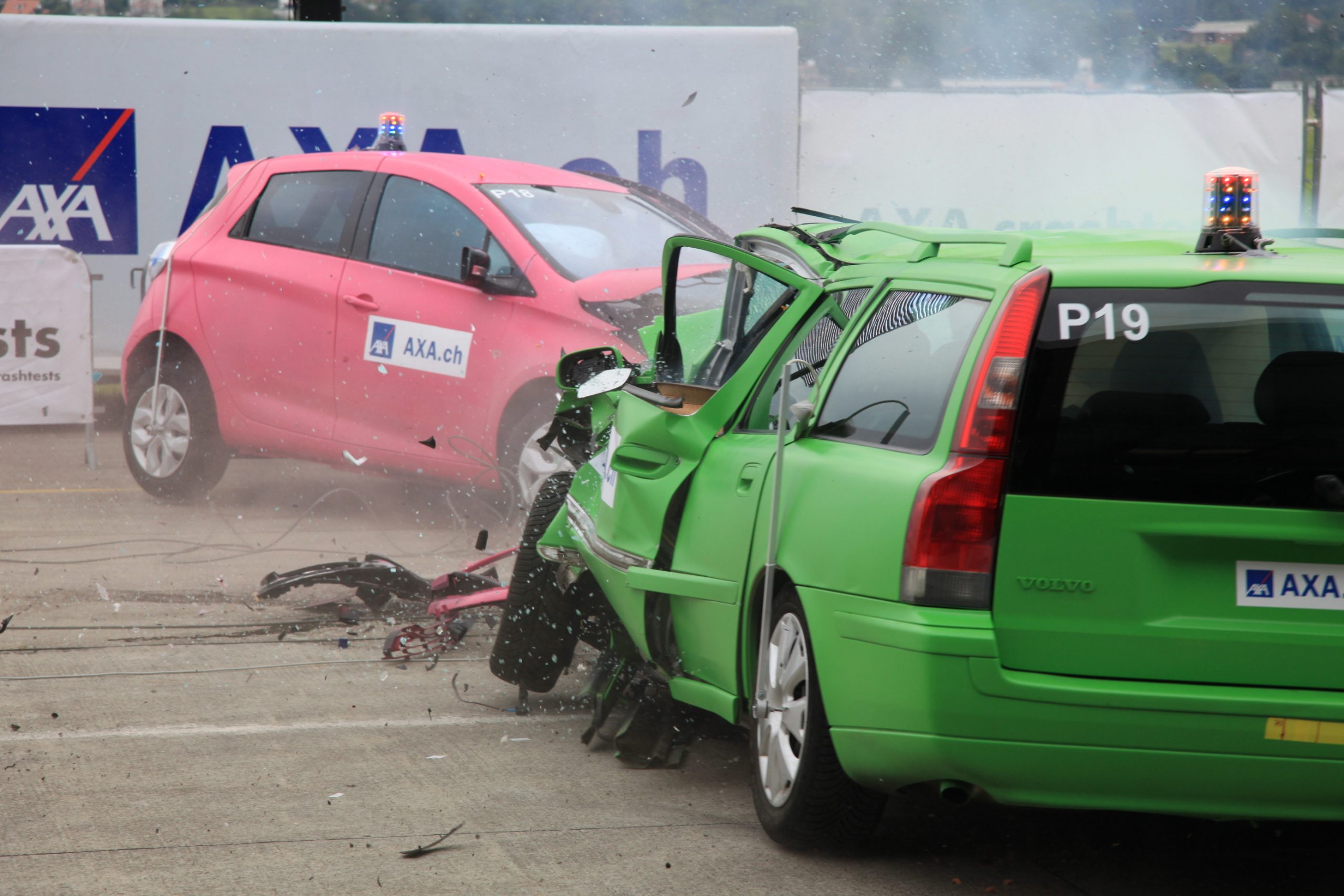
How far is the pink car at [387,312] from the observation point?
8055 mm

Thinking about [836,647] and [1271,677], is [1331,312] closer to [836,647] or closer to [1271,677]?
[1271,677]

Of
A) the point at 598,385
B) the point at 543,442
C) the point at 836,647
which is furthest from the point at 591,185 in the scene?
the point at 836,647

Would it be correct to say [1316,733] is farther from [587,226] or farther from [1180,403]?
[587,226]

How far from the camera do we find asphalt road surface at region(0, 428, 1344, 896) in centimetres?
378

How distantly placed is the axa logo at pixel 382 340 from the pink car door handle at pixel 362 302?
0.27ft

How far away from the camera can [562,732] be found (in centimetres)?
512

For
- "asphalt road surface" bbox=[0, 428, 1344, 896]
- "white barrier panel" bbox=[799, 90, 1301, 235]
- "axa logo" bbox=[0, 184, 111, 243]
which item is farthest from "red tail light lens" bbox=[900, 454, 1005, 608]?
"axa logo" bbox=[0, 184, 111, 243]

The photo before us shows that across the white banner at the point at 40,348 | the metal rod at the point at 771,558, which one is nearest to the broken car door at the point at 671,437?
the metal rod at the point at 771,558

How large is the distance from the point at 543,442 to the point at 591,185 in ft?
12.9

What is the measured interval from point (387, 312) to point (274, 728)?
12.3 ft

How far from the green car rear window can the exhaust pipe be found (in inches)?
25.3

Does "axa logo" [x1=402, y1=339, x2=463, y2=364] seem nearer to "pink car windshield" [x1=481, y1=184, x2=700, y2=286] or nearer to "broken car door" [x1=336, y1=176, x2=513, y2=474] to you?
"broken car door" [x1=336, y1=176, x2=513, y2=474]

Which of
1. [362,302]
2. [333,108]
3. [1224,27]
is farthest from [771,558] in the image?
[1224,27]

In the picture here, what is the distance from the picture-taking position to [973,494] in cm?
340
